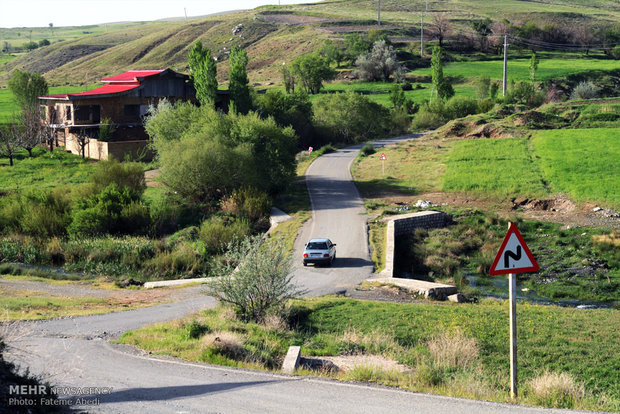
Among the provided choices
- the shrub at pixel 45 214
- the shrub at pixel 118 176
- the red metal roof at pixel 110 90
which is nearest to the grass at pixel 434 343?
the shrub at pixel 45 214

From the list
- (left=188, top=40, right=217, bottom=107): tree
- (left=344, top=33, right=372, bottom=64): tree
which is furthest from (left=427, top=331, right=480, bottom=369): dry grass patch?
(left=344, top=33, right=372, bottom=64): tree

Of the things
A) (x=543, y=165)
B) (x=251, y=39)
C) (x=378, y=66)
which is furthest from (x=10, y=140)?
(x=251, y=39)

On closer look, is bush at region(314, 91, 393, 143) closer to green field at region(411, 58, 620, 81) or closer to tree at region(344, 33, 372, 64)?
green field at region(411, 58, 620, 81)

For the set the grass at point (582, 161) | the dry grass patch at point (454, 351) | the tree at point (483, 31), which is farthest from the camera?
the tree at point (483, 31)

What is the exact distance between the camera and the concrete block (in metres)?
13.2

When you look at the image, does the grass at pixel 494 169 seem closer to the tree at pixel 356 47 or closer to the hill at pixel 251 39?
the tree at pixel 356 47

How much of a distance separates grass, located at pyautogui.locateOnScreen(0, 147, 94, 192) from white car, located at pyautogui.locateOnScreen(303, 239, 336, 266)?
72.9 ft

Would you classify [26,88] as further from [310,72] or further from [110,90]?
[310,72]

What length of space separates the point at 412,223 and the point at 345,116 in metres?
39.7

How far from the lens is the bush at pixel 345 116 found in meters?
71.3

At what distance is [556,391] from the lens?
11.6m

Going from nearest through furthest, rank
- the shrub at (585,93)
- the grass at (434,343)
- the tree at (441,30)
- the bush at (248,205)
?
the grass at (434,343), the bush at (248,205), the shrub at (585,93), the tree at (441,30)

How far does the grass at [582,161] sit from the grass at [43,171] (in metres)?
33.2

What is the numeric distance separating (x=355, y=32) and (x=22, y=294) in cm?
13699
